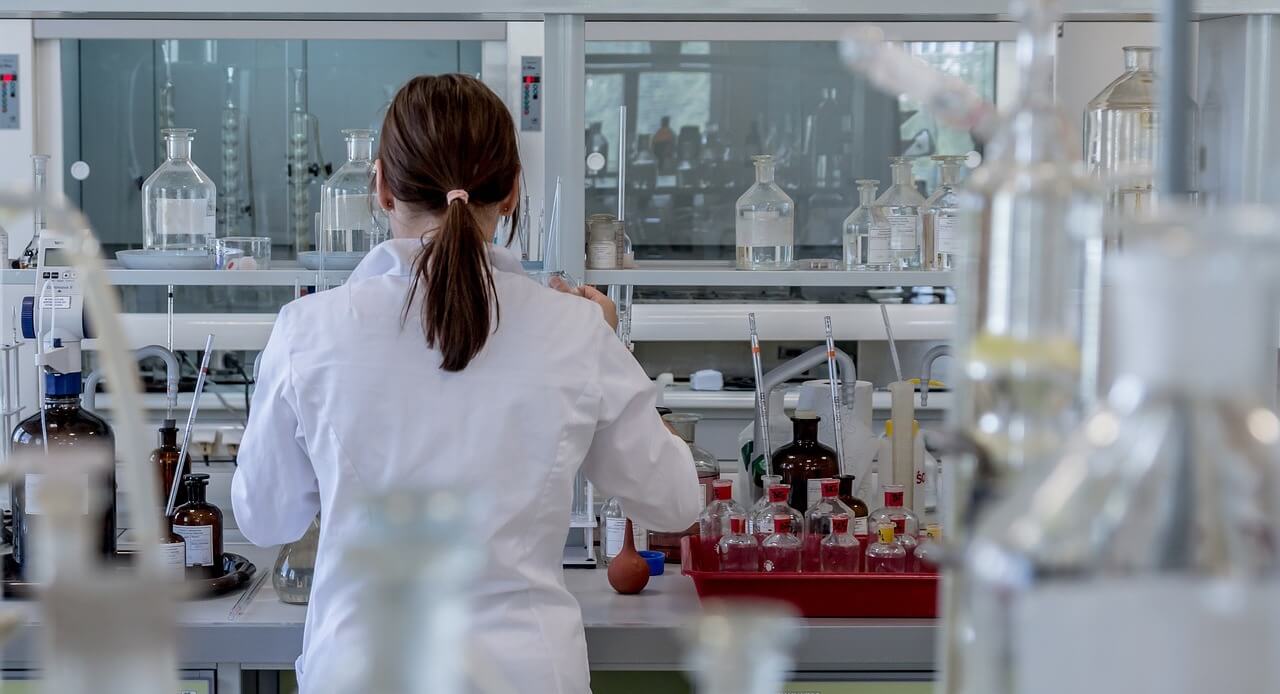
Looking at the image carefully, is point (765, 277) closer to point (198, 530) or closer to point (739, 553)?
point (739, 553)

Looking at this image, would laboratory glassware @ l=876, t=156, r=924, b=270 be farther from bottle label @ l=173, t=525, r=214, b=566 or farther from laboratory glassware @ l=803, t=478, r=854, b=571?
bottle label @ l=173, t=525, r=214, b=566

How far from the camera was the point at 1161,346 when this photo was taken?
34 cm

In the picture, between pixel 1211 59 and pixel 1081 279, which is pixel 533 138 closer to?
pixel 1211 59

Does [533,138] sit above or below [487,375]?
above

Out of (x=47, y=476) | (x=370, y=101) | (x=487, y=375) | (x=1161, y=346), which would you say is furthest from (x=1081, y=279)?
(x=370, y=101)

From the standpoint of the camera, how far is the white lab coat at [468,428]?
1.61 m

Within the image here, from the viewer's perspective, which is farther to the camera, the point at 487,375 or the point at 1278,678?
the point at 487,375

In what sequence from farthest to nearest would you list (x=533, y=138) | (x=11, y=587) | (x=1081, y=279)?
(x=533, y=138) → (x=11, y=587) → (x=1081, y=279)

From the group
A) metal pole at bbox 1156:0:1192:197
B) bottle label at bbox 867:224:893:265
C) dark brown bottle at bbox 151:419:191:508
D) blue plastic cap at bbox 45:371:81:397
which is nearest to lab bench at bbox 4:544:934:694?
dark brown bottle at bbox 151:419:191:508

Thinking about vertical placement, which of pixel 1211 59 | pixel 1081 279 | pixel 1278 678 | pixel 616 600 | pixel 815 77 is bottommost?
pixel 616 600

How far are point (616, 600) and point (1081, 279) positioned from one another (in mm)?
1690

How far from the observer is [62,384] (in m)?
2.16

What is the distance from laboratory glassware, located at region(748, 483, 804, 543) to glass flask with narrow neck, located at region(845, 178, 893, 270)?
0.47 m

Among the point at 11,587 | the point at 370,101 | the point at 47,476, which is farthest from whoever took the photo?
the point at 370,101
